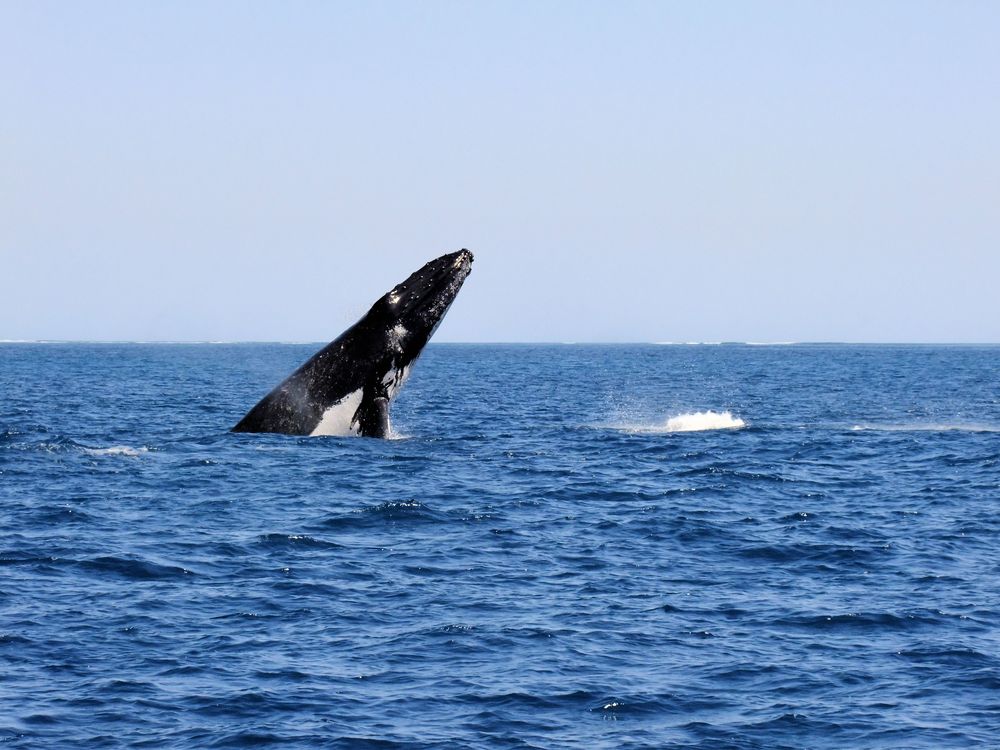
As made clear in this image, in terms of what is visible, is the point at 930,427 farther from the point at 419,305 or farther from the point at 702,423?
the point at 419,305

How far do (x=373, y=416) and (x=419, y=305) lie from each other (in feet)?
10.3

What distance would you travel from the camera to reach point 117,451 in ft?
106

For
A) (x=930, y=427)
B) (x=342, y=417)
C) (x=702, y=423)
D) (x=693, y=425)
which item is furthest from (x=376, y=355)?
(x=930, y=427)

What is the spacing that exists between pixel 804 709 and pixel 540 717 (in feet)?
8.83

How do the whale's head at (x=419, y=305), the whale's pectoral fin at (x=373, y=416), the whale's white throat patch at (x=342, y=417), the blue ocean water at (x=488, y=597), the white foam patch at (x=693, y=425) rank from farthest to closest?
the white foam patch at (x=693, y=425) < the whale's pectoral fin at (x=373, y=416) < the whale's white throat patch at (x=342, y=417) < the whale's head at (x=419, y=305) < the blue ocean water at (x=488, y=597)

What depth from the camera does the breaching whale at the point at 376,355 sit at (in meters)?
26.5

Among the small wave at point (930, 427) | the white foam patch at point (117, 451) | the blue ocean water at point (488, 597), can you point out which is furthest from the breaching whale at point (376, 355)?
the small wave at point (930, 427)

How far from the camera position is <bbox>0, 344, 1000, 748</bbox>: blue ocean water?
41.9 ft

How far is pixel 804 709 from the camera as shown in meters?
13.1

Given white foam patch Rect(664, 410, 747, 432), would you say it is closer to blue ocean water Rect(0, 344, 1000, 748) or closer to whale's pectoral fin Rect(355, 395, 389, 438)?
blue ocean water Rect(0, 344, 1000, 748)

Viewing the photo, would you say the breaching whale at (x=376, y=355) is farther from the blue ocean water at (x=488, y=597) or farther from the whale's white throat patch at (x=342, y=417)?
the blue ocean water at (x=488, y=597)

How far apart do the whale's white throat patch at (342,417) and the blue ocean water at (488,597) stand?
1.40 feet

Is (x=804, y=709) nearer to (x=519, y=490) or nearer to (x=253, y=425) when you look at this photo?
(x=519, y=490)

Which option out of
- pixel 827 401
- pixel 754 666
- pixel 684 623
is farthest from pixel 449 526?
pixel 827 401
